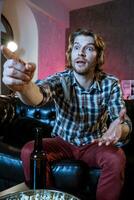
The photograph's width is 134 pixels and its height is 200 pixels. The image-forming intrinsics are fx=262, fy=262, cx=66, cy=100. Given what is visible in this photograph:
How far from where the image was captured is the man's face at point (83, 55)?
1.32 meters

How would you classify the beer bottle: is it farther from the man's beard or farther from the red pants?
the man's beard

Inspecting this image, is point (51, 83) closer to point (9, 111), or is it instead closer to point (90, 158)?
point (90, 158)

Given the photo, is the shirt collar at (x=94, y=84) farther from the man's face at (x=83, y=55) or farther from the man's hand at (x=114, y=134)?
the man's hand at (x=114, y=134)

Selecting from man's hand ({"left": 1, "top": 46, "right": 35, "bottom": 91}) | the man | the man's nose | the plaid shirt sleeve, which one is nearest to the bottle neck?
man's hand ({"left": 1, "top": 46, "right": 35, "bottom": 91})

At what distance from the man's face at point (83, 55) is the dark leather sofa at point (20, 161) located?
471 millimetres

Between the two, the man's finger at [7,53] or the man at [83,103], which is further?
the man at [83,103]

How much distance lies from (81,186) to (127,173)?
28 centimetres

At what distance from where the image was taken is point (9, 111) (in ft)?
6.41

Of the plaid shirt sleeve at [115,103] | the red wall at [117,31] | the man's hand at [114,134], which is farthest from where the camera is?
the red wall at [117,31]

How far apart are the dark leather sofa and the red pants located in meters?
0.05

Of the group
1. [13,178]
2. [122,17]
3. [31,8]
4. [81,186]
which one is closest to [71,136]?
[81,186]

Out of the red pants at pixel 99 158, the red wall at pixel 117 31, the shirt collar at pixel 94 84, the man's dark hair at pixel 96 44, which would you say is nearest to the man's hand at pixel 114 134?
the red pants at pixel 99 158

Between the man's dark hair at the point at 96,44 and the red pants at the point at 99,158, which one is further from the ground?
the man's dark hair at the point at 96,44

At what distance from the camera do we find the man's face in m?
1.32
